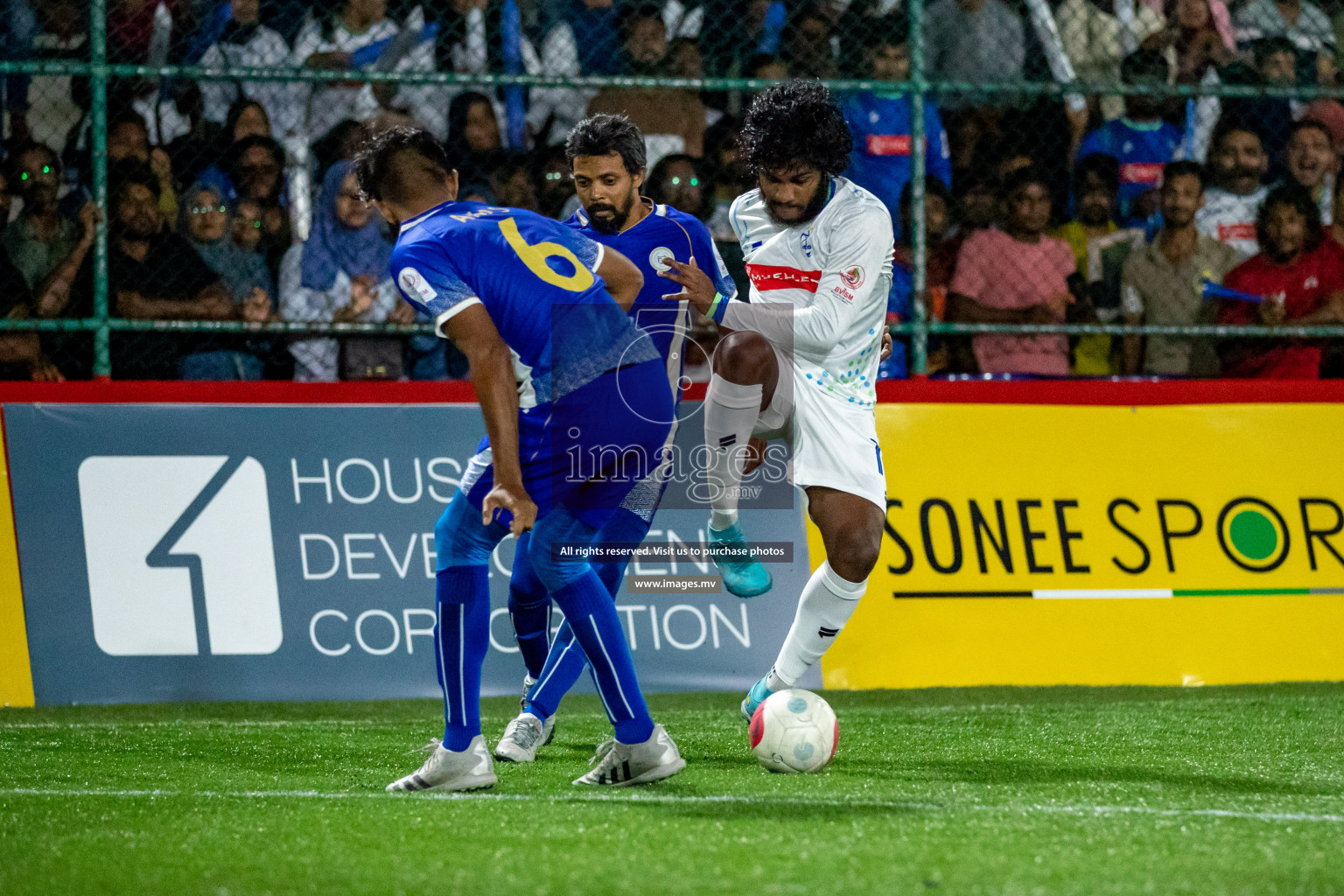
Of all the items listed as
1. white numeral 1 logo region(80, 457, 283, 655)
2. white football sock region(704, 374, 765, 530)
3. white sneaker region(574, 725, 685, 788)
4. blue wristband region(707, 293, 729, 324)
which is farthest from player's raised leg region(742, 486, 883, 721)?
white numeral 1 logo region(80, 457, 283, 655)

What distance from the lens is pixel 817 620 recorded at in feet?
16.2

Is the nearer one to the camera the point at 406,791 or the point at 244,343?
the point at 406,791

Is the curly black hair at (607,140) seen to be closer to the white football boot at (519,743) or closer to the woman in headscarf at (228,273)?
the white football boot at (519,743)

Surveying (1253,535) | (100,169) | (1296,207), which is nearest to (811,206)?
(1253,535)

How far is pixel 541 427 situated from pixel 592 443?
164mm

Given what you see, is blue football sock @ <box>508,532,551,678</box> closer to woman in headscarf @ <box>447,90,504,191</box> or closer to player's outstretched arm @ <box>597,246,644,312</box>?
player's outstretched arm @ <box>597,246,644,312</box>

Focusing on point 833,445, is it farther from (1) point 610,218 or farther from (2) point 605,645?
(2) point 605,645

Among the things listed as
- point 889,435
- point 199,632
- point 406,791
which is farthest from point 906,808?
point 199,632

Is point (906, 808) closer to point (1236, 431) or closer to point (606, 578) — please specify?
point (606, 578)

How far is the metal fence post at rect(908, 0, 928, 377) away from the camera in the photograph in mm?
6934

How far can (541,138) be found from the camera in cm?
731

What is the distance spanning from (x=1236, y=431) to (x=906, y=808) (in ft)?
12.2

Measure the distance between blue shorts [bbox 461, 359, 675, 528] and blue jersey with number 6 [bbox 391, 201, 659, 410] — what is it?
0.05 meters

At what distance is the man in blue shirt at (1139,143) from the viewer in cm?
759
